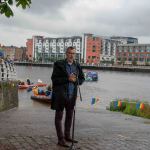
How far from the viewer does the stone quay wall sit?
15.1 metres

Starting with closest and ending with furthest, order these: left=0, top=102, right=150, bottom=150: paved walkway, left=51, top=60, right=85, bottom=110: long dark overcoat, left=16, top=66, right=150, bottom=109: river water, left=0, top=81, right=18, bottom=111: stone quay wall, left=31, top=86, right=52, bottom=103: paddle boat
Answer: left=51, top=60, right=85, bottom=110: long dark overcoat, left=0, top=102, right=150, bottom=150: paved walkway, left=0, top=81, right=18, bottom=111: stone quay wall, left=31, top=86, right=52, bottom=103: paddle boat, left=16, top=66, right=150, bottom=109: river water

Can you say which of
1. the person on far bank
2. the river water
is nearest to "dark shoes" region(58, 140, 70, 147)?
the person on far bank

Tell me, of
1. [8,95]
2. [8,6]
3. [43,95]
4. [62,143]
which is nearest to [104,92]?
[43,95]

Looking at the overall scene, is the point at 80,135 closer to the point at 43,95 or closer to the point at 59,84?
the point at 59,84

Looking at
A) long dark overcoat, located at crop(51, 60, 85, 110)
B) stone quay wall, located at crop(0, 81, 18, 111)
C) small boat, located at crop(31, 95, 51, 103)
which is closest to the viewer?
long dark overcoat, located at crop(51, 60, 85, 110)

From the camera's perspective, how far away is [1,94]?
49.0ft

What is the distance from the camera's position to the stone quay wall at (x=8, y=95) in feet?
49.5

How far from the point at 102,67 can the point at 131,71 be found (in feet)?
51.5

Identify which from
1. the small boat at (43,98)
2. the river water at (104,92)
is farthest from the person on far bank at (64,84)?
the small boat at (43,98)

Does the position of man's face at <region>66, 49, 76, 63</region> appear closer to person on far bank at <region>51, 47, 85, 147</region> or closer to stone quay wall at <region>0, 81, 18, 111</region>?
person on far bank at <region>51, 47, 85, 147</region>

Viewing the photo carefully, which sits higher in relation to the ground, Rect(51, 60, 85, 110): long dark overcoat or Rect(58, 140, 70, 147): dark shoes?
Rect(51, 60, 85, 110): long dark overcoat

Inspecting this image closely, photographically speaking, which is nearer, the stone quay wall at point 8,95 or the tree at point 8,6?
the tree at point 8,6

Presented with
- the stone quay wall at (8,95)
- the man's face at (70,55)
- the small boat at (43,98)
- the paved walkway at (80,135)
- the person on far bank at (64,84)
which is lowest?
the small boat at (43,98)

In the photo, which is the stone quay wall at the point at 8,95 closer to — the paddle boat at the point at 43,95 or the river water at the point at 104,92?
the river water at the point at 104,92
